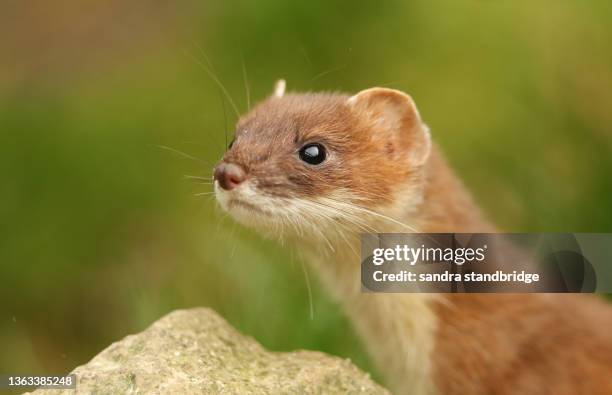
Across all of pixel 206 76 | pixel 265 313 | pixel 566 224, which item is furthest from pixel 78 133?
pixel 566 224

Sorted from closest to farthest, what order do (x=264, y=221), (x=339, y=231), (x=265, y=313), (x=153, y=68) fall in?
(x=264, y=221) → (x=339, y=231) → (x=265, y=313) → (x=153, y=68)

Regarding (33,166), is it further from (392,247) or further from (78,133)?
(392,247)

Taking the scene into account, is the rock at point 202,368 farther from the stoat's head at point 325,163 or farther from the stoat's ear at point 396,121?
the stoat's ear at point 396,121

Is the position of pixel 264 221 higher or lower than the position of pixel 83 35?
lower

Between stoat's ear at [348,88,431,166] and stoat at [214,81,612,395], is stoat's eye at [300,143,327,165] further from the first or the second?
stoat's ear at [348,88,431,166]

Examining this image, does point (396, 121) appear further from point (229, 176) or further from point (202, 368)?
point (202, 368)

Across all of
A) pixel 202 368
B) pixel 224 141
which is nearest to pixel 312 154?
pixel 202 368
